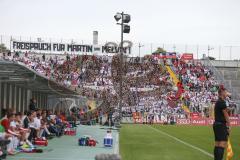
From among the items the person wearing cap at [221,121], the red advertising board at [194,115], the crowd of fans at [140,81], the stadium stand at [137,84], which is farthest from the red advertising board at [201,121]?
the person wearing cap at [221,121]

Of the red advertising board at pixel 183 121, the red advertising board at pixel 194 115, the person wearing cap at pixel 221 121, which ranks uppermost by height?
the person wearing cap at pixel 221 121

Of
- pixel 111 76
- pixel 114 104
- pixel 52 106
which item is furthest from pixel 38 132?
pixel 111 76

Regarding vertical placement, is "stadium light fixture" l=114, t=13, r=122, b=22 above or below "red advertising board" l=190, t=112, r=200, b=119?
above

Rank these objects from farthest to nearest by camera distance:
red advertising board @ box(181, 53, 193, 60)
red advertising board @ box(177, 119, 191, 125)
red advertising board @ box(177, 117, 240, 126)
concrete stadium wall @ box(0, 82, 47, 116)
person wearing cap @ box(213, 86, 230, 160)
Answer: red advertising board @ box(181, 53, 193, 60) < red advertising board @ box(177, 119, 191, 125) < red advertising board @ box(177, 117, 240, 126) < concrete stadium wall @ box(0, 82, 47, 116) < person wearing cap @ box(213, 86, 230, 160)

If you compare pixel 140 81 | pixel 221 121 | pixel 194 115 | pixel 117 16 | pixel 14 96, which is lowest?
pixel 194 115

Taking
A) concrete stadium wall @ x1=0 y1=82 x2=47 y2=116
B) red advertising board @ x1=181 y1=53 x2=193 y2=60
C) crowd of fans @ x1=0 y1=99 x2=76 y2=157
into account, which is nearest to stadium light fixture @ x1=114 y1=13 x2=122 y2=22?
concrete stadium wall @ x1=0 y1=82 x2=47 y2=116

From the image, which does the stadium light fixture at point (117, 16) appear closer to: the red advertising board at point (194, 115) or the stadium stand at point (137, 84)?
the stadium stand at point (137, 84)

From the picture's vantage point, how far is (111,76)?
2331 inches

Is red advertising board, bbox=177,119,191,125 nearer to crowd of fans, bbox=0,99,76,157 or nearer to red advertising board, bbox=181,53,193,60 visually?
red advertising board, bbox=181,53,193,60

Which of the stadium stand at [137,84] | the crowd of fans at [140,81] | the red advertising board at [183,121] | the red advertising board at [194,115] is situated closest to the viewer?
the stadium stand at [137,84]

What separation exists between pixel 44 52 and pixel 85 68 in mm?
7363

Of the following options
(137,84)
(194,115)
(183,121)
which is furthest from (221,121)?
(137,84)

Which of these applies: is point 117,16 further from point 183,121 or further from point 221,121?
point 221,121

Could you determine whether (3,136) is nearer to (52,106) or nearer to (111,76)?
(52,106)
